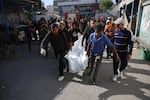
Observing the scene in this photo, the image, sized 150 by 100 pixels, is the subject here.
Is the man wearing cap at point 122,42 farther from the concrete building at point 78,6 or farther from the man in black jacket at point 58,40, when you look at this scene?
the concrete building at point 78,6

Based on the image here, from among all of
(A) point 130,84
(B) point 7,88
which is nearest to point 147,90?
(A) point 130,84

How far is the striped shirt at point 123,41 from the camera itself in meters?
6.03

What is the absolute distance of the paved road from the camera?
5.48 m

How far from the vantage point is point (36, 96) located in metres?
5.48

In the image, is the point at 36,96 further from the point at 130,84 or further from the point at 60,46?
the point at 130,84

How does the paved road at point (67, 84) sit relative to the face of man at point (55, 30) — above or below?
below

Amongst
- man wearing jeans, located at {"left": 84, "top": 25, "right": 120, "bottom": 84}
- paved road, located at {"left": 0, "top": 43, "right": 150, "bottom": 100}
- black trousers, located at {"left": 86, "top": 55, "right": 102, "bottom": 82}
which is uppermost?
man wearing jeans, located at {"left": 84, "top": 25, "right": 120, "bottom": 84}

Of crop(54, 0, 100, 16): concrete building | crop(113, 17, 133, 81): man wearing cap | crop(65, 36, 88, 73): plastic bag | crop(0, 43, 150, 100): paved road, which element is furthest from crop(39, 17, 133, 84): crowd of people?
crop(54, 0, 100, 16): concrete building

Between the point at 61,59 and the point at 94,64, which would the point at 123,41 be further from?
the point at 61,59

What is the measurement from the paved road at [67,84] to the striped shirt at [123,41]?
1.04 meters

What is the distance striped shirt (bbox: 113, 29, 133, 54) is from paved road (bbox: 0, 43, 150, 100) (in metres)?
1.04

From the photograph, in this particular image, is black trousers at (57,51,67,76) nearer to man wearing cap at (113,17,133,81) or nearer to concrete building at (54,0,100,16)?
man wearing cap at (113,17,133,81)

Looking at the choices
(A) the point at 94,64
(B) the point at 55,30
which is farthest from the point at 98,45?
(B) the point at 55,30

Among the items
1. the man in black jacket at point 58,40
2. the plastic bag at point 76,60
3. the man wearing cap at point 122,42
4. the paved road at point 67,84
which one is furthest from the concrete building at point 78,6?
the man wearing cap at point 122,42
